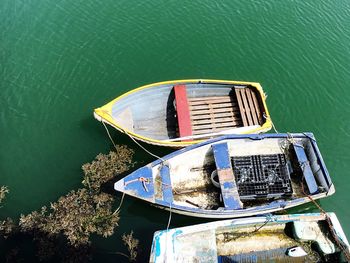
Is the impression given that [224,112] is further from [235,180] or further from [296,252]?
[296,252]

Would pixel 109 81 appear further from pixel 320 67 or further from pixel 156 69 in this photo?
pixel 320 67

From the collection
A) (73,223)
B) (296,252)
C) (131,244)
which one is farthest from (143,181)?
(296,252)

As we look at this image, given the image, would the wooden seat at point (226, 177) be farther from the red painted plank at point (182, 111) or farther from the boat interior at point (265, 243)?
the red painted plank at point (182, 111)

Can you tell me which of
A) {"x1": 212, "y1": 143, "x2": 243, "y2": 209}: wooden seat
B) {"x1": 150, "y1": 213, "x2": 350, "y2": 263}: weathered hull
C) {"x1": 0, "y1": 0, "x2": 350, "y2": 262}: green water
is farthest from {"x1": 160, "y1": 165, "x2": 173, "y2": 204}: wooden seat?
{"x1": 212, "y1": 143, "x2": 243, "y2": 209}: wooden seat

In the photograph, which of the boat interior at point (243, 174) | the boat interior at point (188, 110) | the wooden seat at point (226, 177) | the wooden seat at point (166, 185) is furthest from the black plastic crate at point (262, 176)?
Result: the wooden seat at point (166, 185)

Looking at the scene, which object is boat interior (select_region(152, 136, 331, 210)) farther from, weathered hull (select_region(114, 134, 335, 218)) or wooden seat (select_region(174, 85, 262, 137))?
wooden seat (select_region(174, 85, 262, 137))

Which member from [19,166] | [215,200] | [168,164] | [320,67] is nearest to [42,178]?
[19,166]

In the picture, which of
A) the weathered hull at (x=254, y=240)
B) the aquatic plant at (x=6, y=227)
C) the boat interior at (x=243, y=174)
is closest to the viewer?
the weathered hull at (x=254, y=240)

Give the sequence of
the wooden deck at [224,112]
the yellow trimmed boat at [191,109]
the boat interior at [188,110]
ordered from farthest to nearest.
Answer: the wooden deck at [224,112] → the boat interior at [188,110] → the yellow trimmed boat at [191,109]
